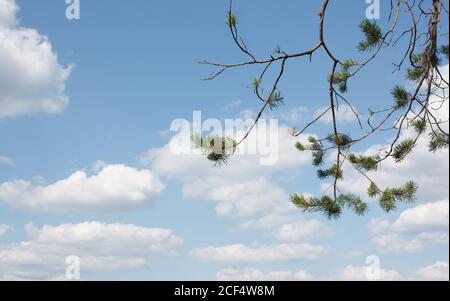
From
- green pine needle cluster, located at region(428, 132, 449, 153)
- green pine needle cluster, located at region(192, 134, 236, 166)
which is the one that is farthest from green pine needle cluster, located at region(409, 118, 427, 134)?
green pine needle cluster, located at region(192, 134, 236, 166)

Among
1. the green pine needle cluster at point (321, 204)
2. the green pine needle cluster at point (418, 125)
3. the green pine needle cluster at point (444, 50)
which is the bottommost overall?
the green pine needle cluster at point (321, 204)

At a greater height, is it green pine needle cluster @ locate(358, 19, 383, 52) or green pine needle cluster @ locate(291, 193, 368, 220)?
green pine needle cluster @ locate(358, 19, 383, 52)

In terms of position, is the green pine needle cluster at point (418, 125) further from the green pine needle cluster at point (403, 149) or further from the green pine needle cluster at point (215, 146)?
the green pine needle cluster at point (215, 146)

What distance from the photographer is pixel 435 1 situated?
2.90 m

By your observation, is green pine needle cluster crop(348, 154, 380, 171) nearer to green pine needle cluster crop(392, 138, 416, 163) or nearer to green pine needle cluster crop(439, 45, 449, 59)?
green pine needle cluster crop(392, 138, 416, 163)

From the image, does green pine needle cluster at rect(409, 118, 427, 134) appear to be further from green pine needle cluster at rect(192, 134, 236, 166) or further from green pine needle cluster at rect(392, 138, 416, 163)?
green pine needle cluster at rect(192, 134, 236, 166)

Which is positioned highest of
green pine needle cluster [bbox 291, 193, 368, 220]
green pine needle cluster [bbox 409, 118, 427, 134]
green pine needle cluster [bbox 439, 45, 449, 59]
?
green pine needle cluster [bbox 439, 45, 449, 59]

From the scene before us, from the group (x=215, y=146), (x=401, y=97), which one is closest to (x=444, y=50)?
(x=401, y=97)

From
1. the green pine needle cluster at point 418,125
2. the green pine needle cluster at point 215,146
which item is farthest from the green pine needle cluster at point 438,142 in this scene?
the green pine needle cluster at point 215,146

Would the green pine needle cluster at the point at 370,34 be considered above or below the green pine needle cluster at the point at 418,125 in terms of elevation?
above
